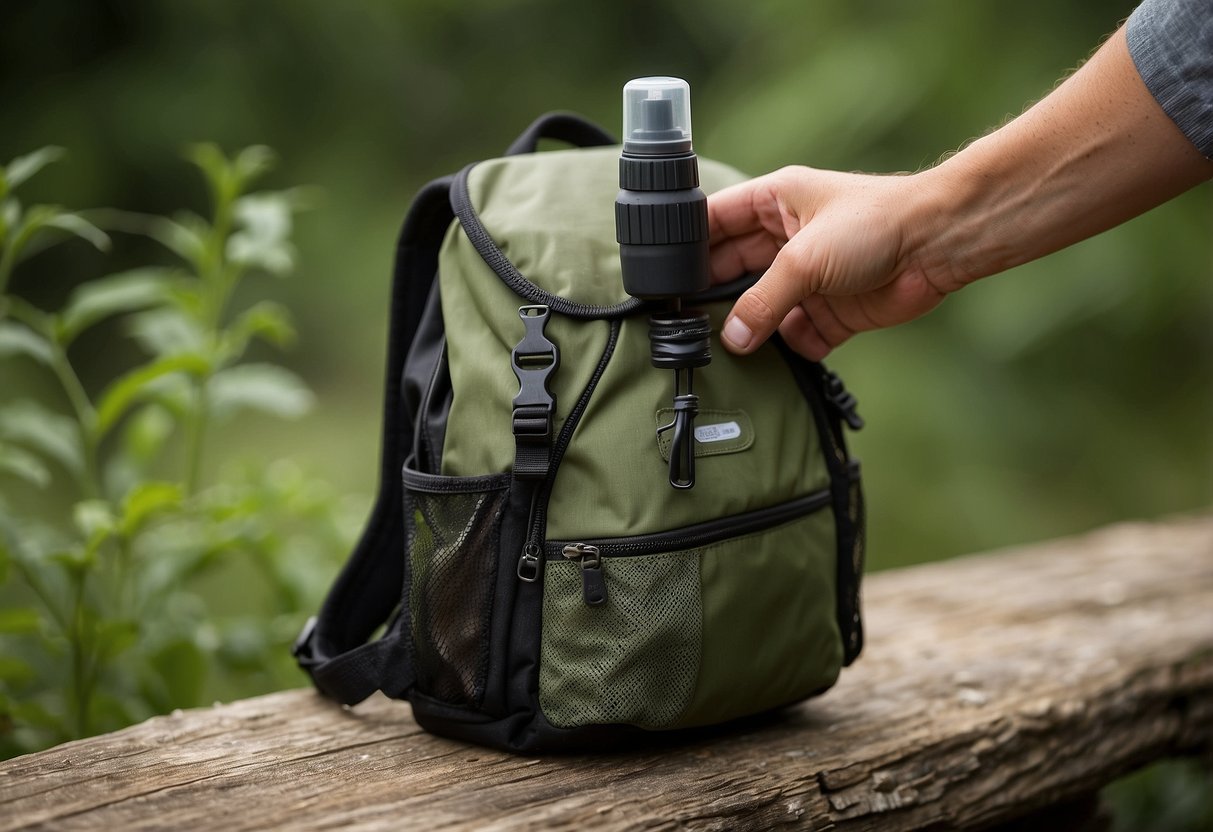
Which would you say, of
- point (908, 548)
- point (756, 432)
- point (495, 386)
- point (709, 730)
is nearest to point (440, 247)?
point (495, 386)

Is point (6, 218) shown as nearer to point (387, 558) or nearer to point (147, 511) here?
point (147, 511)

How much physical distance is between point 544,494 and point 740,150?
245 centimetres

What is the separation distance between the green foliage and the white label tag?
0.66 m

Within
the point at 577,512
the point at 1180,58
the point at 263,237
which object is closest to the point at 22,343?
the point at 263,237

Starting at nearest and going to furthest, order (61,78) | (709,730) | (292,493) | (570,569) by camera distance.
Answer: (570,569)
(709,730)
(292,493)
(61,78)

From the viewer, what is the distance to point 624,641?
Answer: 1108 mm

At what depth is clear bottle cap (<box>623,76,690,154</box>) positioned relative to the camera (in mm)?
1095

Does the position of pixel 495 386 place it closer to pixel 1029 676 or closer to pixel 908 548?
pixel 1029 676

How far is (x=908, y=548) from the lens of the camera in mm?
3295

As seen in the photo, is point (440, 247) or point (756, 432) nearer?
point (756, 432)

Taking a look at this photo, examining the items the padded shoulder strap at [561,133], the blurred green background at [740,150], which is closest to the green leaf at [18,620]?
the blurred green background at [740,150]

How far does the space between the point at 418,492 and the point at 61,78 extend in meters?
3.80

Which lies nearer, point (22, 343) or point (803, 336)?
point (803, 336)

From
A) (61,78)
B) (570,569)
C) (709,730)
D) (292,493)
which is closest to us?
(570,569)
